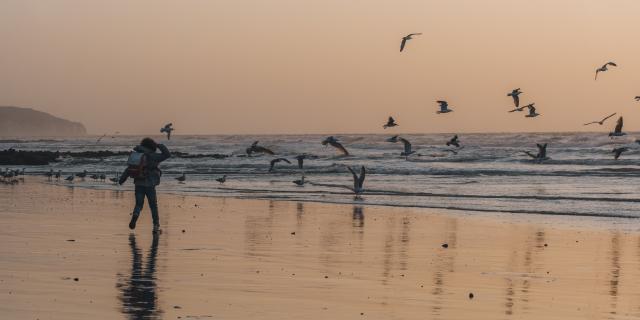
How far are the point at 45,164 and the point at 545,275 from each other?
5024 centimetres

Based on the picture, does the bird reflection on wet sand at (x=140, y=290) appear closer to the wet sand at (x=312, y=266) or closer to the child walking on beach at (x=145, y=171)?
the wet sand at (x=312, y=266)

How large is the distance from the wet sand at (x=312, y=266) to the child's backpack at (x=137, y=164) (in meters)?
1.05

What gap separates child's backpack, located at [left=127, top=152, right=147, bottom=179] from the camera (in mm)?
19734

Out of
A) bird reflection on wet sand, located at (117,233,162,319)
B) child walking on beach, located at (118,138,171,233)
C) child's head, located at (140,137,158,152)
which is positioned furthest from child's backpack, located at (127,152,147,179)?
bird reflection on wet sand, located at (117,233,162,319)

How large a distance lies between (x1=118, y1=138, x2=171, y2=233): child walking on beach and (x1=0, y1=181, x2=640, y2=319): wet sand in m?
0.42

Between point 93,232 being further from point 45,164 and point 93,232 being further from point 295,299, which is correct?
point 45,164

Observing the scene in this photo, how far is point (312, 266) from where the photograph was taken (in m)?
15.1

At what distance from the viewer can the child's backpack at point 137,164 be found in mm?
19734

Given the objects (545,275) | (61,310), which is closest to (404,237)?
(545,275)

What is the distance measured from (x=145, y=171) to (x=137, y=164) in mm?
208

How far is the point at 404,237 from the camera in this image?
20.0 metres

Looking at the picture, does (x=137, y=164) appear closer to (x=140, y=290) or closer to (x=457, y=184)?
(x=140, y=290)

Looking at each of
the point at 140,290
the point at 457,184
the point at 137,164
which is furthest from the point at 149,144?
the point at 457,184

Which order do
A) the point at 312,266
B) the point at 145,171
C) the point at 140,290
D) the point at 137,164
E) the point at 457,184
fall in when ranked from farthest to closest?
1. the point at 457,184
2. the point at 145,171
3. the point at 137,164
4. the point at 312,266
5. the point at 140,290
